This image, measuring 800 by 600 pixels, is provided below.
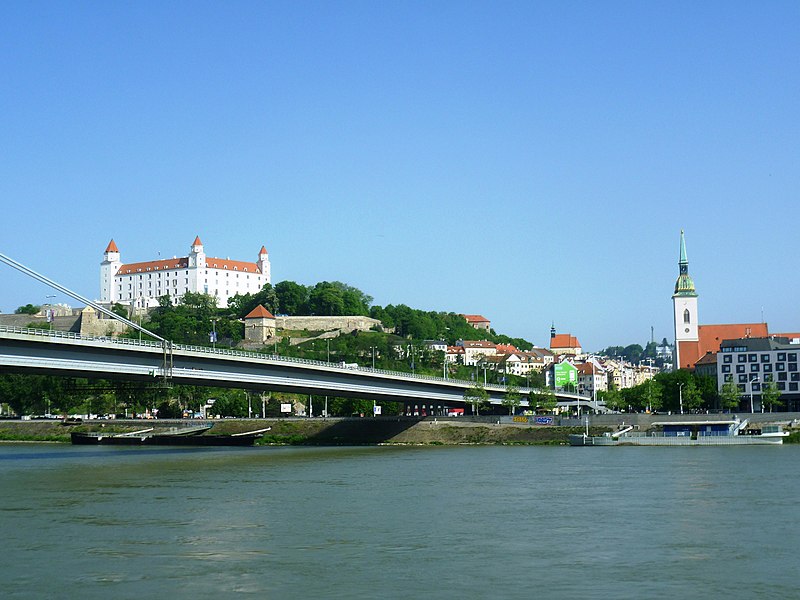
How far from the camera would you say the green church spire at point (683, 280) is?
126688 millimetres

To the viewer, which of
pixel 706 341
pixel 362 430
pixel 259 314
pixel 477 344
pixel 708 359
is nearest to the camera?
pixel 362 430

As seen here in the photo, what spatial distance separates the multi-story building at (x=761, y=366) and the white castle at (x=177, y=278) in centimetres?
8764

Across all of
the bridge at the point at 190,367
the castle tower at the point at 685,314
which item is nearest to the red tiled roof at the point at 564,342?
the castle tower at the point at 685,314

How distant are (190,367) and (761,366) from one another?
181ft

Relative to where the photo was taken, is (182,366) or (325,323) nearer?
(182,366)

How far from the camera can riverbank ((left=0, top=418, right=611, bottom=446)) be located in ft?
232

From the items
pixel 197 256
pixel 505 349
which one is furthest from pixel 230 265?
pixel 505 349

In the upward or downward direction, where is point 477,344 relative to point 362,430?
upward

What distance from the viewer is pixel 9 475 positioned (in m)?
42.2

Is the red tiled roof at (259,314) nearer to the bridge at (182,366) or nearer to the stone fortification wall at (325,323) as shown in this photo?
the stone fortification wall at (325,323)

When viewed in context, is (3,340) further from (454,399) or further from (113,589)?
(454,399)

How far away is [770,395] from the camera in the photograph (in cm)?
8356

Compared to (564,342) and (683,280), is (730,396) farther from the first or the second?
(564,342)

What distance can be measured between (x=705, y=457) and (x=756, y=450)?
690 centimetres
